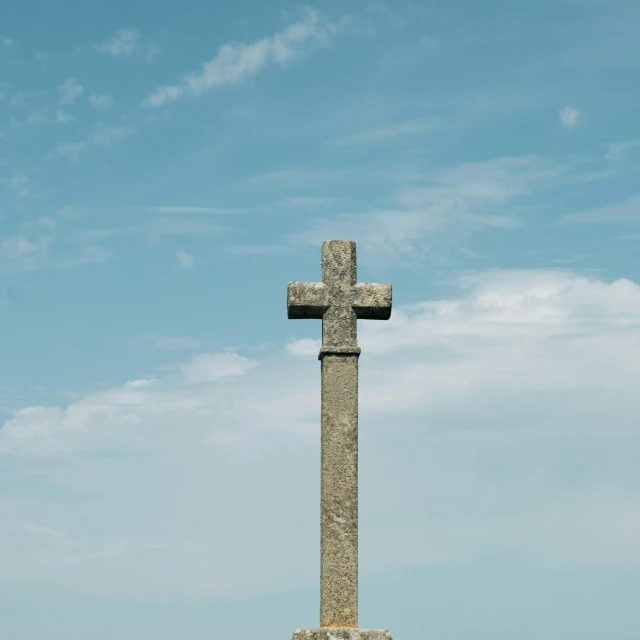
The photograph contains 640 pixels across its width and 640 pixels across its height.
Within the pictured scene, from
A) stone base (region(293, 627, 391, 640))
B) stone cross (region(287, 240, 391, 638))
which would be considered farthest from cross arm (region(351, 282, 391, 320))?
stone base (region(293, 627, 391, 640))

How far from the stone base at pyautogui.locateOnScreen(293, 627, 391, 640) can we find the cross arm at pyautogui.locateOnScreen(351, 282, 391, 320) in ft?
11.5

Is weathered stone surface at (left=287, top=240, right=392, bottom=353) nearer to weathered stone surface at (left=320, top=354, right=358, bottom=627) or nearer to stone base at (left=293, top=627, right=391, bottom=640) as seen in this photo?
weathered stone surface at (left=320, top=354, right=358, bottom=627)

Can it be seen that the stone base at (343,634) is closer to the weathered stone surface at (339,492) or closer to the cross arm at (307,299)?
the weathered stone surface at (339,492)

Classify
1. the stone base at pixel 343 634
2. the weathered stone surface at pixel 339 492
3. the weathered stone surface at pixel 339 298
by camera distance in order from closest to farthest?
the stone base at pixel 343 634 → the weathered stone surface at pixel 339 492 → the weathered stone surface at pixel 339 298

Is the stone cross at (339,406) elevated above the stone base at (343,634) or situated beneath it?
elevated above

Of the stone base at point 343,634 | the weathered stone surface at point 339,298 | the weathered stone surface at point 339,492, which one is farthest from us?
the weathered stone surface at point 339,298

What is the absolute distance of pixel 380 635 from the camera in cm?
1175

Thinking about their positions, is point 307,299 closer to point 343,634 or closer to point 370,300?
point 370,300

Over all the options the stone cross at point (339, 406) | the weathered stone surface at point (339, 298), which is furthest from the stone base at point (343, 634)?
the weathered stone surface at point (339, 298)

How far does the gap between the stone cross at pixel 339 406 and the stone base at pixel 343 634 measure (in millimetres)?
30

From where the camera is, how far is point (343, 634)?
11.8m

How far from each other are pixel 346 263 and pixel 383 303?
0.64 m

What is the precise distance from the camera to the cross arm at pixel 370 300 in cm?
1273

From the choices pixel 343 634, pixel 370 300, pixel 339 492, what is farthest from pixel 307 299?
pixel 343 634
